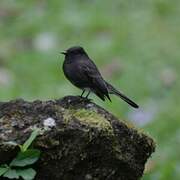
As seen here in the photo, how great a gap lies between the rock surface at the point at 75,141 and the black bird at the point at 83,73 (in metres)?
0.60

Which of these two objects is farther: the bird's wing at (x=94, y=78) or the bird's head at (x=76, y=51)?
the bird's head at (x=76, y=51)

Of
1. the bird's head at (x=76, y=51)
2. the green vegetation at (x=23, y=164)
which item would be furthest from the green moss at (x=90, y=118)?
the bird's head at (x=76, y=51)

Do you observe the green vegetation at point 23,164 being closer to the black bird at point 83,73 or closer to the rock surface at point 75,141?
the rock surface at point 75,141

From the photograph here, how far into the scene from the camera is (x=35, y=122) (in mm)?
4676

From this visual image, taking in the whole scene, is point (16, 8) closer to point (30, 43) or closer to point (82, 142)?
point (30, 43)

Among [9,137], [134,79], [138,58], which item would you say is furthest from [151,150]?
[138,58]

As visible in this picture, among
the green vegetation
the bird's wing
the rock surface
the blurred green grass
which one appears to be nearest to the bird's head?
the bird's wing

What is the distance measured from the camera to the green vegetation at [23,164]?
448cm

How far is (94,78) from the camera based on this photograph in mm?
5621

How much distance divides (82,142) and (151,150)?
61 centimetres

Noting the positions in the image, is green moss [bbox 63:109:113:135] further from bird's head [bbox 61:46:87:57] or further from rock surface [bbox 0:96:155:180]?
bird's head [bbox 61:46:87:57]

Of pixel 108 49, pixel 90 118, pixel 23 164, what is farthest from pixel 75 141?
pixel 108 49

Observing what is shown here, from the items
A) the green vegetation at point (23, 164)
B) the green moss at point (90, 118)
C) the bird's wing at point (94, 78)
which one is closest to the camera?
the green vegetation at point (23, 164)

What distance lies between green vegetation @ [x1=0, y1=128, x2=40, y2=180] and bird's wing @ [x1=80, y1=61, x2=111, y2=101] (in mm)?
1140
